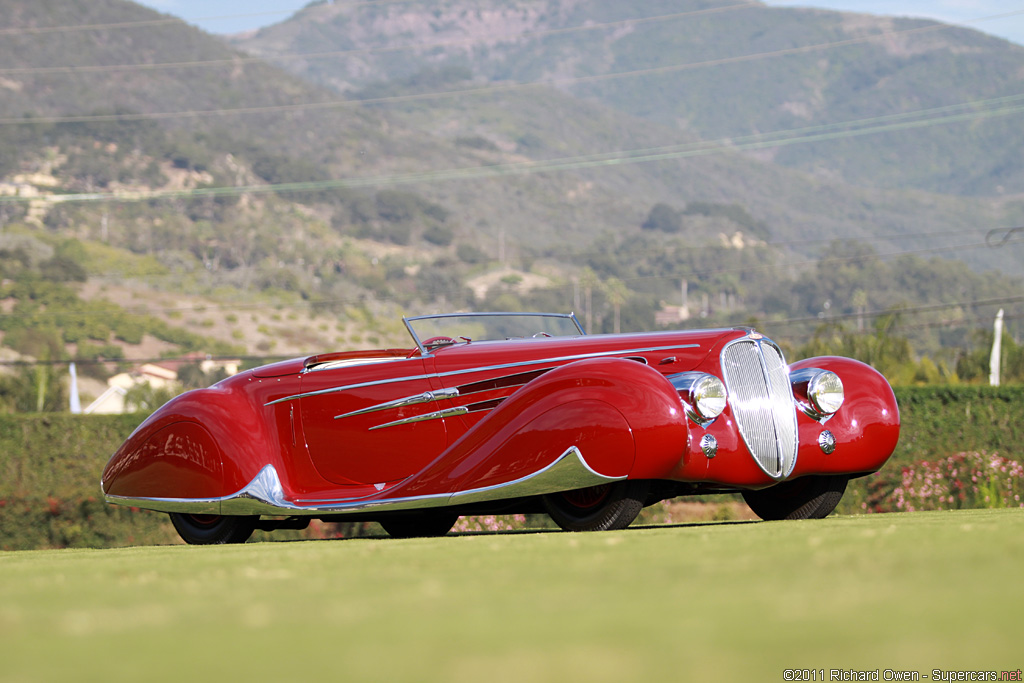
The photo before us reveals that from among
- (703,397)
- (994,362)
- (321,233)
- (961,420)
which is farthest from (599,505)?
(321,233)

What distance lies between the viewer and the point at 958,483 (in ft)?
41.9

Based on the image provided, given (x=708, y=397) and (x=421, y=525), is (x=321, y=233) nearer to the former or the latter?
(x=421, y=525)

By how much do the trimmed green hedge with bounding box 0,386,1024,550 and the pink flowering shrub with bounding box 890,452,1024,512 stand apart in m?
0.50

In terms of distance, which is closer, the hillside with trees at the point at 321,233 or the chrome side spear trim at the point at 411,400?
the chrome side spear trim at the point at 411,400

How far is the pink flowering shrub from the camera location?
496 inches

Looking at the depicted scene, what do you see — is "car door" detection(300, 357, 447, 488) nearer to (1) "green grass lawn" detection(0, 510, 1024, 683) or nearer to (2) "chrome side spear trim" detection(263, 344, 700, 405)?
(2) "chrome side spear trim" detection(263, 344, 700, 405)

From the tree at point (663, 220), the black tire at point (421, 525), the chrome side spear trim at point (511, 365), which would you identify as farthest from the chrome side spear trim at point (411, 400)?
the tree at point (663, 220)

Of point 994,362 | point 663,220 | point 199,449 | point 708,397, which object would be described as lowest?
point 663,220

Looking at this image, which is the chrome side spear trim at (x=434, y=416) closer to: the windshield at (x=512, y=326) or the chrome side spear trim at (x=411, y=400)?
the chrome side spear trim at (x=411, y=400)

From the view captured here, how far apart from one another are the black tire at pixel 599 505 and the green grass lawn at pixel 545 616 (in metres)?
1.72

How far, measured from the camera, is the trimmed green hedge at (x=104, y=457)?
13.4m

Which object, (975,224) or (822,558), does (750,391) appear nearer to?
(822,558)

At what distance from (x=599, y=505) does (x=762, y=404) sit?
3.75ft

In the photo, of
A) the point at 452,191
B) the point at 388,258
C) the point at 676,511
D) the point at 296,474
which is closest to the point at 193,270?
the point at 388,258
